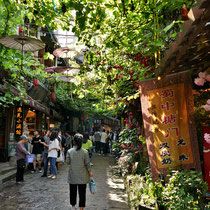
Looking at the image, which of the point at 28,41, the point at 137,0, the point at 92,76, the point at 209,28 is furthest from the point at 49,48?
the point at 209,28

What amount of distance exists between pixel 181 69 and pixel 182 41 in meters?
2.08

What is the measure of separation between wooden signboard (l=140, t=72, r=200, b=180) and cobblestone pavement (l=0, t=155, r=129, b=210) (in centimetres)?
275

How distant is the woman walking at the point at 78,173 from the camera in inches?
228

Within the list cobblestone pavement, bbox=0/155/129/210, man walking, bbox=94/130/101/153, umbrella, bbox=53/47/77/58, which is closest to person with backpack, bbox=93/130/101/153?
man walking, bbox=94/130/101/153

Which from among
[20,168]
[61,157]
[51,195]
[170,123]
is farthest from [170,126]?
[61,157]

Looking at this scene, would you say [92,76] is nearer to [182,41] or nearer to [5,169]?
[5,169]

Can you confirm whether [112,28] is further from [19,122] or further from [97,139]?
[97,139]

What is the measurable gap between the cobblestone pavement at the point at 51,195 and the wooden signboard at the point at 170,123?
2746 mm

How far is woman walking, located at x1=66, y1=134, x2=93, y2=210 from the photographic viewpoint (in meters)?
5.80

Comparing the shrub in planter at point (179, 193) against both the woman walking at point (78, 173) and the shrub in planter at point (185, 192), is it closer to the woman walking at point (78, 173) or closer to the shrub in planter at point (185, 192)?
the shrub in planter at point (185, 192)

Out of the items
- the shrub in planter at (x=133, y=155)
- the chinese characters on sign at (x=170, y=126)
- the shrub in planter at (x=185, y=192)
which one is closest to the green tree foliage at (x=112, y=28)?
the chinese characters on sign at (x=170, y=126)

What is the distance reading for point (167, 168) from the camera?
4.63 m

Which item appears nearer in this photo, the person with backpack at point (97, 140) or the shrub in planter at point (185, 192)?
the shrub in planter at point (185, 192)

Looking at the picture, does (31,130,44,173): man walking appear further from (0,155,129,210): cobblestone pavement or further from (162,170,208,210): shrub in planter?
(162,170,208,210): shrub in planter
